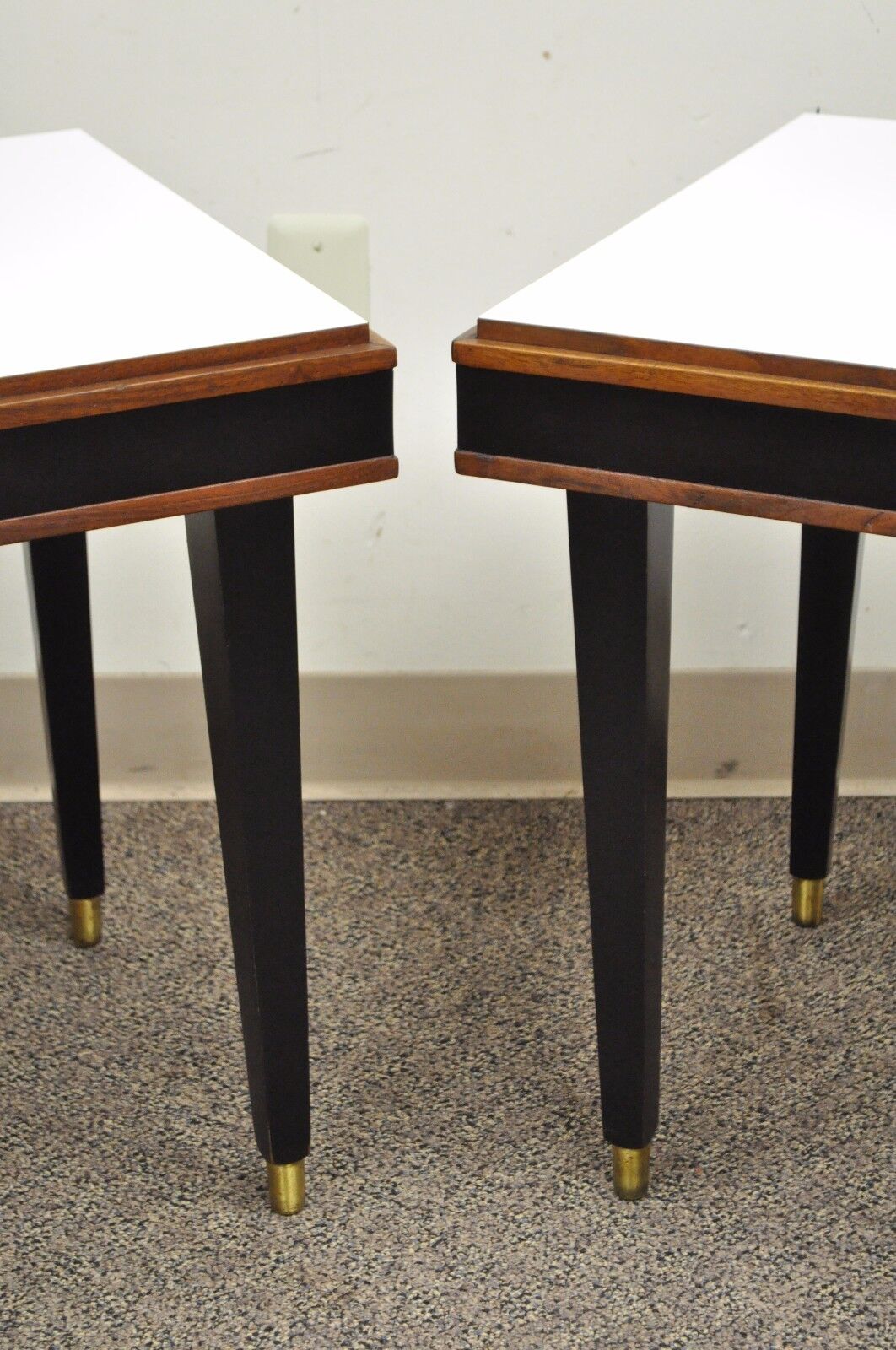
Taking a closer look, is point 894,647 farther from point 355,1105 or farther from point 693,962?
point 355,1105

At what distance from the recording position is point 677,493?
0.71 metres

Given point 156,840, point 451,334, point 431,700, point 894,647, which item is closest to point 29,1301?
point 156,840

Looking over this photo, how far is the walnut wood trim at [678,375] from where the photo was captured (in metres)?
0.66

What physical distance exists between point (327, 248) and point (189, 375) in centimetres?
62

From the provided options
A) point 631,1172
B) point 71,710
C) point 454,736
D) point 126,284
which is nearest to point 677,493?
point 126,284

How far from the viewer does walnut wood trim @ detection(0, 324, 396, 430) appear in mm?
663

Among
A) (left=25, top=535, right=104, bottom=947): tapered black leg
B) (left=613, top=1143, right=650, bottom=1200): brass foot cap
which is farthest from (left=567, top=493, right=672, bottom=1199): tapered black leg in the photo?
(left=25, top=535, right=104, bottom=947): tapered black leg

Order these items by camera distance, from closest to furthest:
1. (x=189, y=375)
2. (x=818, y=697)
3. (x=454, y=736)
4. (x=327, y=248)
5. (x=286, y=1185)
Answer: (x=189, y=375), (x=286, y=1185), (x=818, y=697), (x=327, y=248), (x=454, y=736)

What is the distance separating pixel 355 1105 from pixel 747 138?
81 cm

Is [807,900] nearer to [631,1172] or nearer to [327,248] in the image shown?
[631,1172]

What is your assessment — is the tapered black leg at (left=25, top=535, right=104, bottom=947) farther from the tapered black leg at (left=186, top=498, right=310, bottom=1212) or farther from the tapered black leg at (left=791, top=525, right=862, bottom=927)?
the tapered black leg at (left=791, top=525, right=862, bottom=927)

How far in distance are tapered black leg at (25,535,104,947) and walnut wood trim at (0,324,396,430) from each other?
391 mm

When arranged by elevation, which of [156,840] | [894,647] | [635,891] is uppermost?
[635,891]

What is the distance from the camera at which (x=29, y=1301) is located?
875 millimetres
